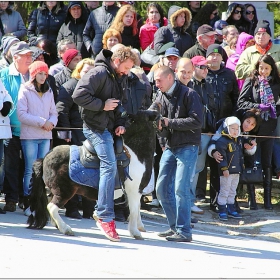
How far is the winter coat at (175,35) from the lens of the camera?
12094 millimetres

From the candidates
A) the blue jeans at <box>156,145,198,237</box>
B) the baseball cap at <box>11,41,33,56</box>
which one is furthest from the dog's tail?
Answer: the baseball cap at <box>11,41,33,56</box>

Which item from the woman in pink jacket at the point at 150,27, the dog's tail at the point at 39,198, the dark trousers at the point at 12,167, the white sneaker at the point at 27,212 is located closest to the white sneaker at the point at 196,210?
the white sneaker at the point at 27,212

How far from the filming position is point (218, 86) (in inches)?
432

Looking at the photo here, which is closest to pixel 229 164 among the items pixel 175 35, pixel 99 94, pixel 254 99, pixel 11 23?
pixel 254 99

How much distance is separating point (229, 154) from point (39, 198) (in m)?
3.33

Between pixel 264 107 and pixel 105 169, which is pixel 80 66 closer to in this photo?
pixel 105 169

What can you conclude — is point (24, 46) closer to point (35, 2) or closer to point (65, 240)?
point (65, 240)

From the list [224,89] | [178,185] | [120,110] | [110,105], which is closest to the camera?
[110,105]

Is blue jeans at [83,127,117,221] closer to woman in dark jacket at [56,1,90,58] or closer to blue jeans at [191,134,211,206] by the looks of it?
blue jeans at [191,134,211,206]

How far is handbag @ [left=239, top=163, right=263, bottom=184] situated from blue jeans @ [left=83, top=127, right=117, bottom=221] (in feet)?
11.2

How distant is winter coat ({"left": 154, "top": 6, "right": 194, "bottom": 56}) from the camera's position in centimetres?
1209

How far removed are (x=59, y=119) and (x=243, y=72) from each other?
134 inches

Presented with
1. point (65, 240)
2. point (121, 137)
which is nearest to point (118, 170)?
point (121, 137)

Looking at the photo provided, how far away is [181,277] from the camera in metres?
6.63
